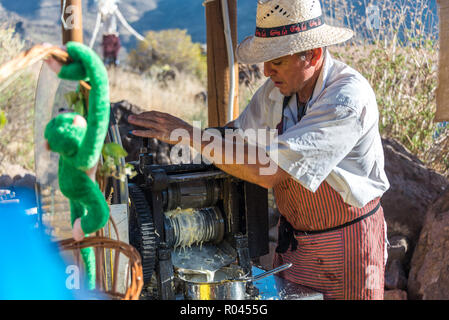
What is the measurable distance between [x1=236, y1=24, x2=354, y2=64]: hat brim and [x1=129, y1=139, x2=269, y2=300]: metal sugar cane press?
497 mm

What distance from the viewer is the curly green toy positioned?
3.61 feet

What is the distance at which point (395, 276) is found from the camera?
11.9 feet

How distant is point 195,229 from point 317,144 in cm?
54

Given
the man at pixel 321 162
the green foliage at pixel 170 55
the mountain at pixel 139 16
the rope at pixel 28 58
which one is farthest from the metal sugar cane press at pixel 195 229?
the mountain at pixel 139 16

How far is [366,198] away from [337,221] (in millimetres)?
143

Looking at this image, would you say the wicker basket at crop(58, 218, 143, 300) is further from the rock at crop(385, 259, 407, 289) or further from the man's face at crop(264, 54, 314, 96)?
the rock at crop(385, 259, 407, 289)

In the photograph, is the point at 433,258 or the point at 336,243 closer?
the point at 336,243

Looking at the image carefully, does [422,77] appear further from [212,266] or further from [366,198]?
[212,266]

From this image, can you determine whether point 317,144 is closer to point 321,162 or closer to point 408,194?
point 321,162

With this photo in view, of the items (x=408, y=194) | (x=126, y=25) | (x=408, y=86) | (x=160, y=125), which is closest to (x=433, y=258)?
(x=408, y=194)

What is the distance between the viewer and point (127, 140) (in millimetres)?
5668

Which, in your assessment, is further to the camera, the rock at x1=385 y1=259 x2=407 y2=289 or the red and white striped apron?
the rock at x1=385 y1=259 x2=407 y2=289

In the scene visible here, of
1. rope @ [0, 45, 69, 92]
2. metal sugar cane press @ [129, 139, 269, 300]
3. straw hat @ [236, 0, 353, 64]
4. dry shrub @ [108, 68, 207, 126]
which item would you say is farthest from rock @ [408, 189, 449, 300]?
dry shrub @ [108, 68, 207, 126]
